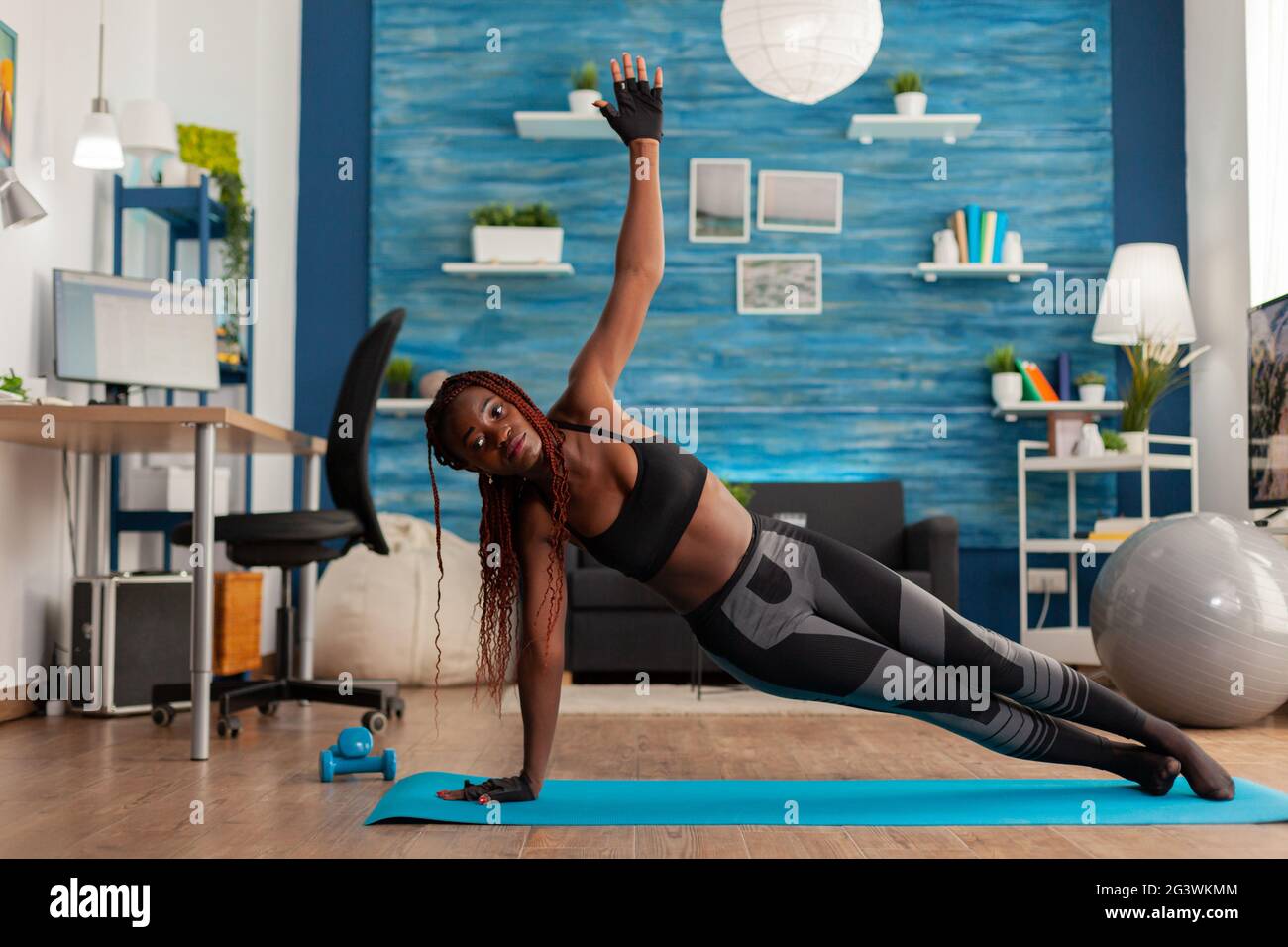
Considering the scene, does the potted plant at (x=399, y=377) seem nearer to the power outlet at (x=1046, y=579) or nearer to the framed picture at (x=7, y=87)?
the framed picture at (x=7, y=87)

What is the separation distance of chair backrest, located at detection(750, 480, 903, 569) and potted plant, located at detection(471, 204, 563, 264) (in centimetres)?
139

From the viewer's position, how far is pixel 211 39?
522 centimetres

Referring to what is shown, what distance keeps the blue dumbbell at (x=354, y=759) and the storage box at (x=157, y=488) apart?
194cm

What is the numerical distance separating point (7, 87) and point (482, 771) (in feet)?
8.43

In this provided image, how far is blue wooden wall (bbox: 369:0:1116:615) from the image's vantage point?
18.9ft

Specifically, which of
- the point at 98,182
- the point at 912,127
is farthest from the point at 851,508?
the point at 98,182

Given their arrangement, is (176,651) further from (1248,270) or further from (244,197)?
→ (1248,270)

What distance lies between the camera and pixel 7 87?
384 cm

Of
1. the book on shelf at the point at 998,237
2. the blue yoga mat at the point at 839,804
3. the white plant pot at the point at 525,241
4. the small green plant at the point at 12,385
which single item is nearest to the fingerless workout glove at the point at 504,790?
the blue yoga mat at the point at 839,804

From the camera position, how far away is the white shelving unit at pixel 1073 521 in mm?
4961

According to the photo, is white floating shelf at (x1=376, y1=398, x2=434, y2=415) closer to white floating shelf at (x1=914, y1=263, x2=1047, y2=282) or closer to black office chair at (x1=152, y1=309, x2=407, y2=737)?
black office chair at (x1=152, y1=309, x2=407, y2=737)

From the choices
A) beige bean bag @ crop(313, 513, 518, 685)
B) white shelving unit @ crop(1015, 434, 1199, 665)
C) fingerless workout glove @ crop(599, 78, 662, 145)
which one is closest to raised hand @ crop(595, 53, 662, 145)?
fingerless workout glove @ crop(599, 78, 662, 145)
